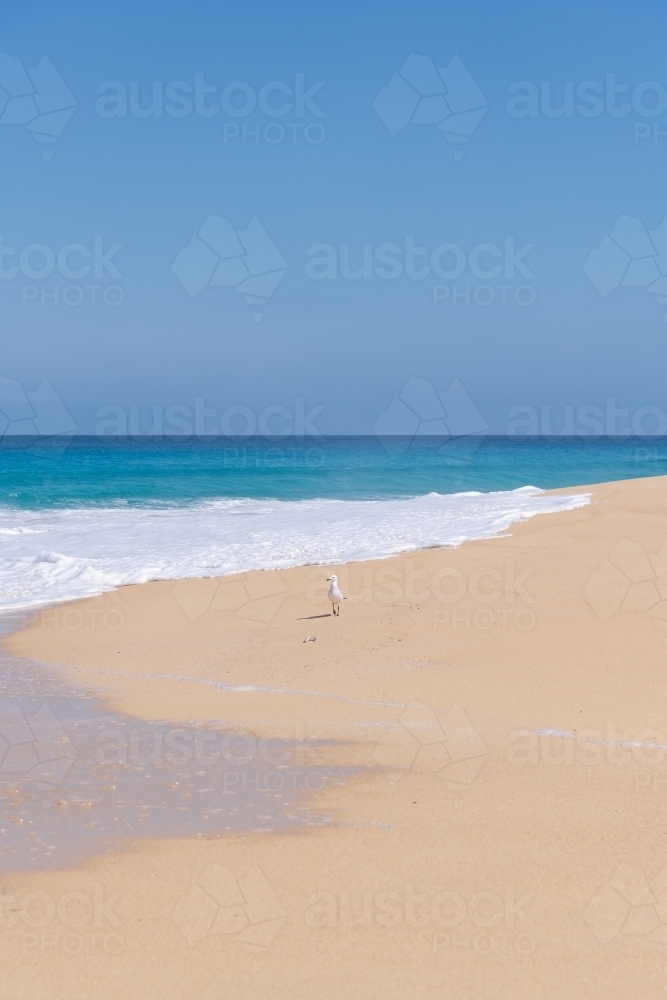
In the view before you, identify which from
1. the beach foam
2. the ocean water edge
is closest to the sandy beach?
the beach foam

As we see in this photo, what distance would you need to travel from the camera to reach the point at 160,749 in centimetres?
540

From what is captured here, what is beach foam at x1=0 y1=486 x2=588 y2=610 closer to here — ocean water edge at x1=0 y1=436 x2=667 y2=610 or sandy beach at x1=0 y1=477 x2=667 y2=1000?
ocean water edge at x1=0 y1=436 x2=667 y2=610

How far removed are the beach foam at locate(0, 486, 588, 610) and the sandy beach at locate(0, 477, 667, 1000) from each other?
12.9ft

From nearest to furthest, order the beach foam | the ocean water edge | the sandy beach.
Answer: the sandy beach, the beach foam, the ocean water edge

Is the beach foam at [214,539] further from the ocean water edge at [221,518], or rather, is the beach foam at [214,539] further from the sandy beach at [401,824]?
the sandy beach at [401,824]

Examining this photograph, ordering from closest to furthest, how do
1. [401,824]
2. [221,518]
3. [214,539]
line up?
[401,824] < [214,539] < [221,518]

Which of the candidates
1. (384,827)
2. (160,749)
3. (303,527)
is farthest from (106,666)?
(303,527)

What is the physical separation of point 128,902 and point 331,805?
1.20 meters

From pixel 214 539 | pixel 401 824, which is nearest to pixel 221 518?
pixel 214 539

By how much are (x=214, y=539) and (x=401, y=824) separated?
13.4m

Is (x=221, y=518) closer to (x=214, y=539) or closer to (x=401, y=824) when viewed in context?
(x=214, y=539)

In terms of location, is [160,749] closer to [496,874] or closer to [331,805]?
[331,805]

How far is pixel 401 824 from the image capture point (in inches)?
161

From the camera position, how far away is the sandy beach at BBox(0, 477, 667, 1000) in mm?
3023
